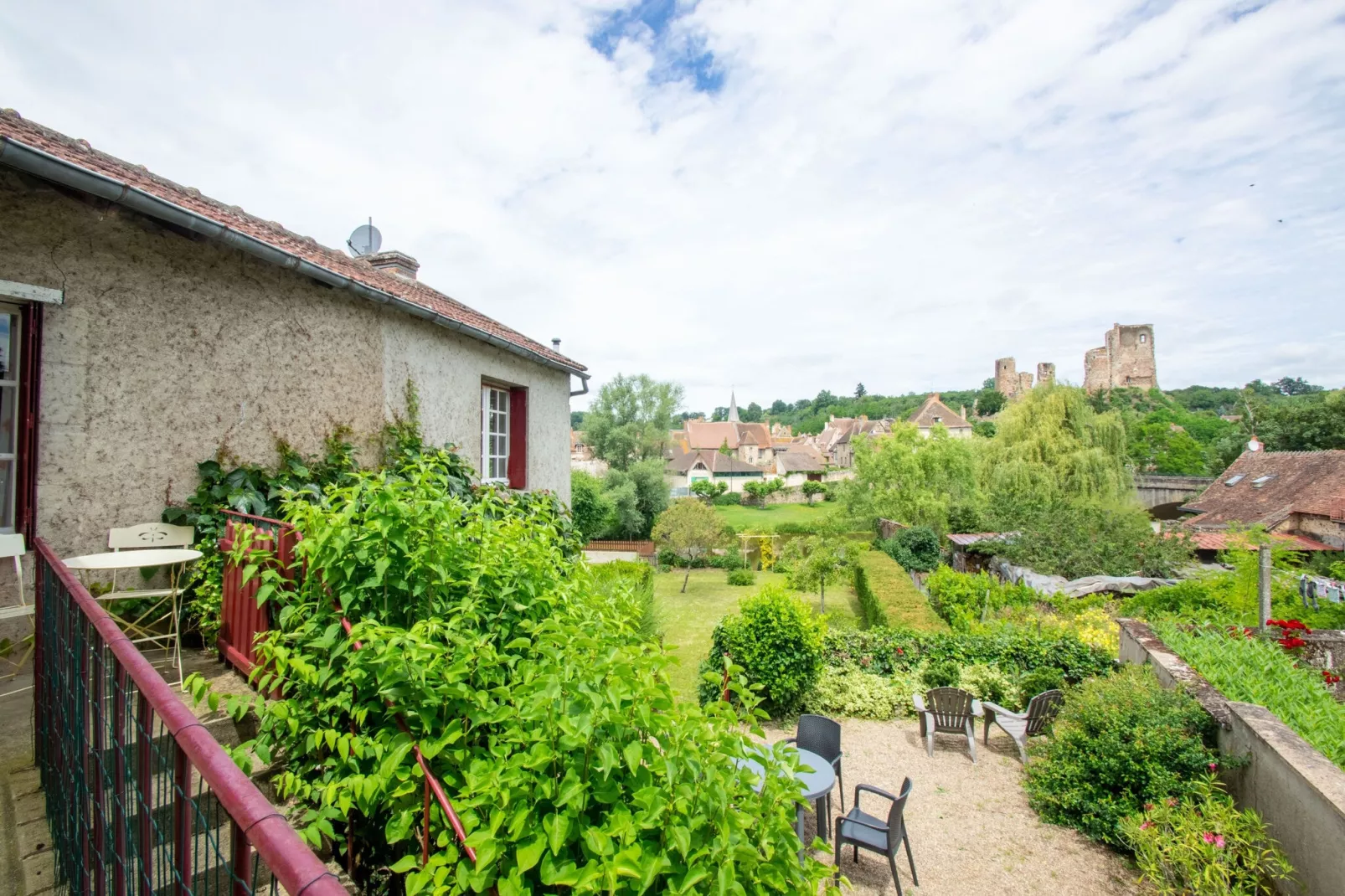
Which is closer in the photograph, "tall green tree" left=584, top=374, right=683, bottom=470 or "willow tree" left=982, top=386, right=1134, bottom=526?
"willow tree" left=982, top=386, right=1134, bottom=526

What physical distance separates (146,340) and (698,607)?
16443 mm

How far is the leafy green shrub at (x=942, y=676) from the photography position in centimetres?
997

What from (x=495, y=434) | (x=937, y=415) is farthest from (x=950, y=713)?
(x=937, y=415)

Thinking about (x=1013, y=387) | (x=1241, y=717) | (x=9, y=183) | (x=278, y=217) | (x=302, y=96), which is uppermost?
(x=1013, y=387)

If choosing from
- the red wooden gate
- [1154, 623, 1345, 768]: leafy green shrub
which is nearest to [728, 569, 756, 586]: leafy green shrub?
[1154, 623, 1345, 768]: leafy green shrub

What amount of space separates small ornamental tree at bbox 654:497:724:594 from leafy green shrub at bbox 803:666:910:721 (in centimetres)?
1337

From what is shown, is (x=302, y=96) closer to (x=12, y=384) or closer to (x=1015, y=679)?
(x=12, y=384)

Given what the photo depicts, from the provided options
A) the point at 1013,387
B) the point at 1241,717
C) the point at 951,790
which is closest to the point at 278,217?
the point at 951,790

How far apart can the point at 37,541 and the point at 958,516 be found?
27.7 meters

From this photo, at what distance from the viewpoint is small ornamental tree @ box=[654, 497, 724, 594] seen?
2411 centimetres

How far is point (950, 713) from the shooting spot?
331 inches

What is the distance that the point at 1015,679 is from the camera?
388 inches

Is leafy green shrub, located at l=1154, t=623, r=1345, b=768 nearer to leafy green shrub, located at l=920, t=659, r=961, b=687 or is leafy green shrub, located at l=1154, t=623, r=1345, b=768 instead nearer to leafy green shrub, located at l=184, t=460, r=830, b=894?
leafy green shrub, located at l=920, t=659, r=961, b=687

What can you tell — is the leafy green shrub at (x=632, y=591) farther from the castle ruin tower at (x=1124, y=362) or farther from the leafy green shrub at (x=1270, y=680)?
the castle ruin tower at (x=1124, y=362)
